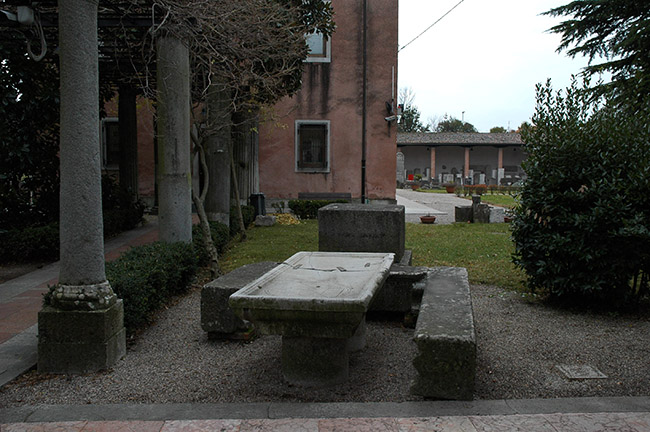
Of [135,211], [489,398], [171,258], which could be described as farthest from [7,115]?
[489,398]

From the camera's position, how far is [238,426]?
2902 millimetres

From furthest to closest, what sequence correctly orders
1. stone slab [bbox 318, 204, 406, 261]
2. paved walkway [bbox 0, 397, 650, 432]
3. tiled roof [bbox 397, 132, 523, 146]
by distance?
tiled roof [bbox 397, 132, 523, 146] → stone slab [bbox 318, 204, 406, 261] → paved walkway [bbox 0, 397, 650, 432]

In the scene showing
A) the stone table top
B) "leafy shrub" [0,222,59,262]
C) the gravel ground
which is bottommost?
the gravel ground

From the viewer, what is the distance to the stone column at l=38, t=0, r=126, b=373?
12.5 ft

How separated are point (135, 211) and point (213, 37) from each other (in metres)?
6.51

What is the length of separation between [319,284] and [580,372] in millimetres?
2047

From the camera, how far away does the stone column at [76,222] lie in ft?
12.5

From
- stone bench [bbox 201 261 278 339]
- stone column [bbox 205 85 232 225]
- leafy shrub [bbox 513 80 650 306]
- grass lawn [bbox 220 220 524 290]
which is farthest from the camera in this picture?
stone column [bbox 205 85 232 225]

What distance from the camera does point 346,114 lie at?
17031mm

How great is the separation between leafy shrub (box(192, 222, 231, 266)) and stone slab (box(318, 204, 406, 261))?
1920 mm

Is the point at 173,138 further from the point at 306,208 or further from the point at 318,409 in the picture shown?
the point at 306,208

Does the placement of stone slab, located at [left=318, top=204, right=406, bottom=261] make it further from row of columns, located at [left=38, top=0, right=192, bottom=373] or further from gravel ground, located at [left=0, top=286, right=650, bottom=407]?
row of columns, located at [left=38, top=0, right=192, bottom=373]

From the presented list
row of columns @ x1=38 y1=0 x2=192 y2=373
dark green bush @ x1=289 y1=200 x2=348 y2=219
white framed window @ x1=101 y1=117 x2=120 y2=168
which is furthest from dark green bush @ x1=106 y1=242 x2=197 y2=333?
white framed window @ x1=101 y1=117 x2=120 y2=168

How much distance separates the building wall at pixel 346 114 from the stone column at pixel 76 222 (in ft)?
42.0
